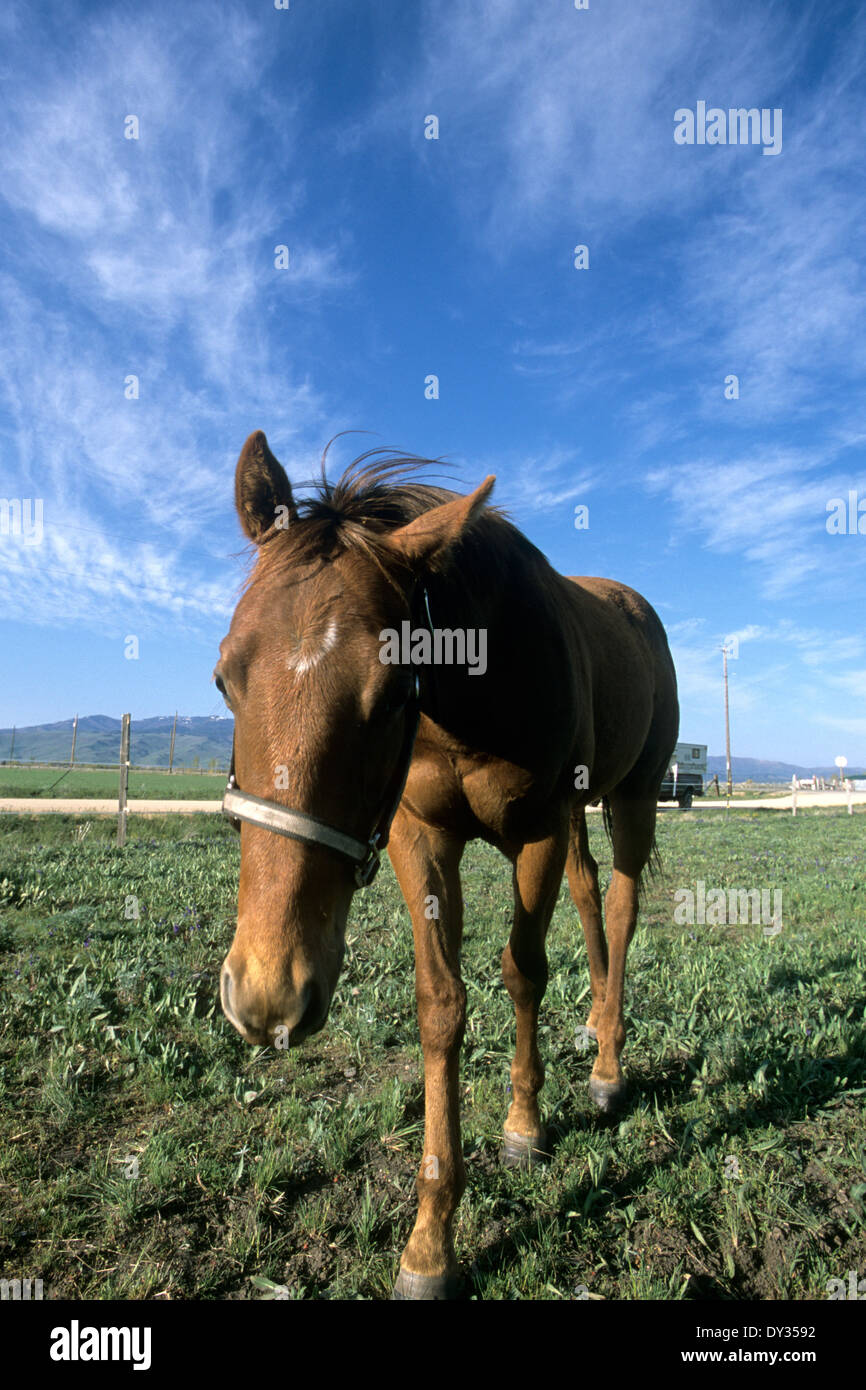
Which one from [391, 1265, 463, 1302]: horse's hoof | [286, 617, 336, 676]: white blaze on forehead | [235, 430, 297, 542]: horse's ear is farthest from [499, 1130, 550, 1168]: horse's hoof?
[235, 430, 297, 542]: horse's ear

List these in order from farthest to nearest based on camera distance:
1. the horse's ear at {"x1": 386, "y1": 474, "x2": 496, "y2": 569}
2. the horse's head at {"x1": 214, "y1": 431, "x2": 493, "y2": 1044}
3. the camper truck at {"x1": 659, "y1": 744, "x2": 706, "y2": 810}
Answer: the camper truck at {"x1": 659, "y1": 744, "x2": 706, "y2": 810}
the horse's ear at {"x1": 386, "y1": 474, "x2": 496, "y2": 569}
the horse's head at {"x1": 214, "y1": 431, "x2": 493, "y2": 1044}

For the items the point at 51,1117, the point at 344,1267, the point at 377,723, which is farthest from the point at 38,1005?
the point at 377,723

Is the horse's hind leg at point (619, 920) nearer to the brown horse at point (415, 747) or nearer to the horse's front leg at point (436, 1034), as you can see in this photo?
the brown horse at point (415, 747)

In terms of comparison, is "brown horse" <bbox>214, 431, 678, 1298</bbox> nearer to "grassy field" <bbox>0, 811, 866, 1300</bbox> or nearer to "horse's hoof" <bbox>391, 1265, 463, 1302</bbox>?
"horse's hoof" <bbox>391, 1265, 463, 1302</bbox>

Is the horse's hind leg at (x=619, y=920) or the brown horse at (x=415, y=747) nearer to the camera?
the brown horse at (x=415, y=747)

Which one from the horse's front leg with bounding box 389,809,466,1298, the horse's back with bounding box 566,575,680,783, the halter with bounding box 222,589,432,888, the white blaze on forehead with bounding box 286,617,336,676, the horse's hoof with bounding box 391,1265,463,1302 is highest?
the horse's back with bounding box 566,575,680,783

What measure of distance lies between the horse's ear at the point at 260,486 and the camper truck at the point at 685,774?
34786 millimetres

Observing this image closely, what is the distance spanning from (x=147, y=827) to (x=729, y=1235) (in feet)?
47.8

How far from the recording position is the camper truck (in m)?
36.0

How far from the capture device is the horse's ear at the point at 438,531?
2238mm

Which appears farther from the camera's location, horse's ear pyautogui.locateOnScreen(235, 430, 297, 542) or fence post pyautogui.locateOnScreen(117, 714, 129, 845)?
fence post pyautogui.locateOnScreen(117, 714, 129, 845)

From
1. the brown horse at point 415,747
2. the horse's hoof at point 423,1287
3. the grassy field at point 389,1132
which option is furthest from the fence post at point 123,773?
the horse's hoof at point 423,1287
